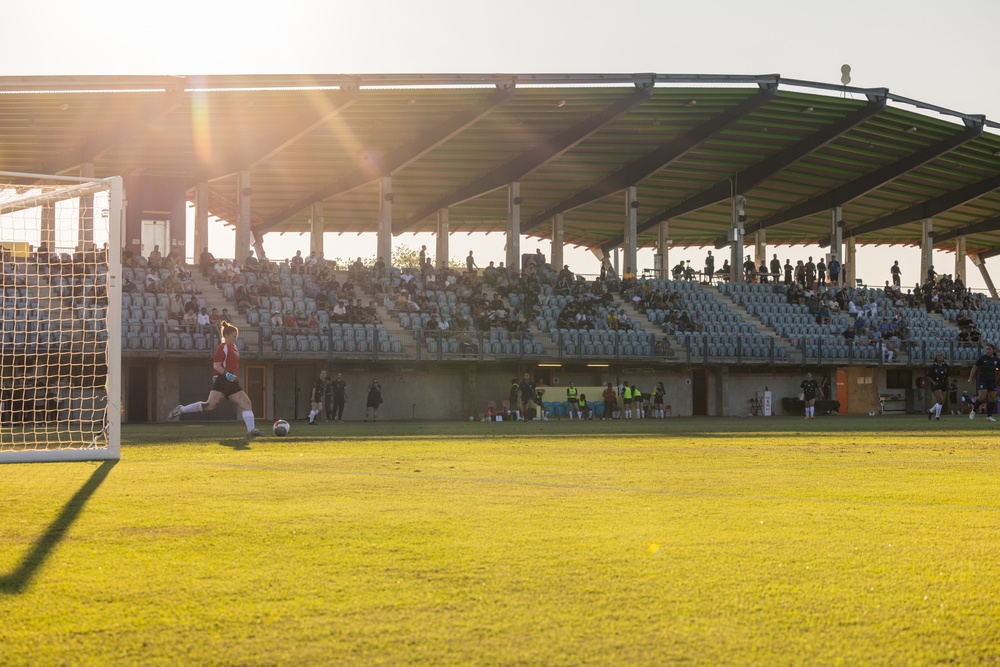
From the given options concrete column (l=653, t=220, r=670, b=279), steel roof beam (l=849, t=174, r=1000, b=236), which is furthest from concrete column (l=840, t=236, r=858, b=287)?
concrete column (l=653, t=220, r=670, b=279)

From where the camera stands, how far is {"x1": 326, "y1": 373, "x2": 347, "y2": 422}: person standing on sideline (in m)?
34.3

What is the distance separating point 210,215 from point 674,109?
26.0 metres

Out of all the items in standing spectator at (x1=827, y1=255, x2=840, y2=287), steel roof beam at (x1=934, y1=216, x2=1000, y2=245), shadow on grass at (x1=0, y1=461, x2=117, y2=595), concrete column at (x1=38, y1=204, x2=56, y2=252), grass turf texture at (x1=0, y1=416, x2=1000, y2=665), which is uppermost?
steel roof beam at (x1=934, y1=216, x2=1000, y2=245)

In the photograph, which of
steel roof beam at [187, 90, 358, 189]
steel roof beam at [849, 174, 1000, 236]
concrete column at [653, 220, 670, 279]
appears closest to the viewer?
steel roof beam at [187, 90, 358, 189]

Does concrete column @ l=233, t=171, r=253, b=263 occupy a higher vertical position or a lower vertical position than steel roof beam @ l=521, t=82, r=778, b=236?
lower

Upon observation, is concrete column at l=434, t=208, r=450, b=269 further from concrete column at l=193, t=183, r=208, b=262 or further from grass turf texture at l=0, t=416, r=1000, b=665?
grass turf texture at l=0, t=416, r=1000, b=665

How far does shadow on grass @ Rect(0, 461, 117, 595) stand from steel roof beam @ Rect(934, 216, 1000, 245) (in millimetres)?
59987

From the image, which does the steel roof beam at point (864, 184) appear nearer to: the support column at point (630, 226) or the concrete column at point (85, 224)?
the support column at point (630, 226)

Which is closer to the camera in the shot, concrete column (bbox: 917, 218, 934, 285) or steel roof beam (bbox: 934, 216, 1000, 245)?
concrete column (bbox: 917, 218, 934, 285)

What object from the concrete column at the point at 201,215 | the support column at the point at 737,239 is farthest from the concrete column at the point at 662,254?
the concrete column at the point at 201,215

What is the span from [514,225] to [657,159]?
6.63 m

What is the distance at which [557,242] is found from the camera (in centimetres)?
5488

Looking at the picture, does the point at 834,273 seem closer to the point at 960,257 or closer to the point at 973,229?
the point at 973,229

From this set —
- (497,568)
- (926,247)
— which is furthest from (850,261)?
(497,568)
